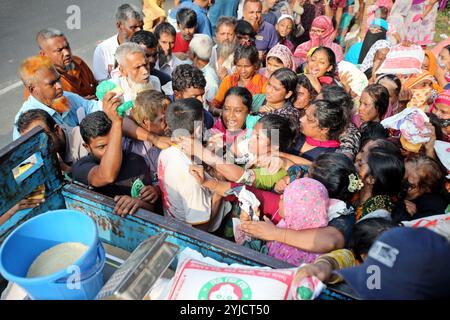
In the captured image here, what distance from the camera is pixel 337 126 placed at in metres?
2.86

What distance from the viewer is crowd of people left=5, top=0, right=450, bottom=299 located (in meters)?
1.86

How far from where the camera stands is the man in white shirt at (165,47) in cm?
419

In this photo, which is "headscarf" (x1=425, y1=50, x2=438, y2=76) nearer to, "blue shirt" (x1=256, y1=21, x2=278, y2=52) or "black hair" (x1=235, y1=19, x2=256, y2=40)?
"blue shirt" (x1=256, y1=21, x2=278, y2=52)

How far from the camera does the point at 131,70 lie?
3.28 meters

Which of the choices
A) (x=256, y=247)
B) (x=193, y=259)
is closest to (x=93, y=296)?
(x=193, y=259)

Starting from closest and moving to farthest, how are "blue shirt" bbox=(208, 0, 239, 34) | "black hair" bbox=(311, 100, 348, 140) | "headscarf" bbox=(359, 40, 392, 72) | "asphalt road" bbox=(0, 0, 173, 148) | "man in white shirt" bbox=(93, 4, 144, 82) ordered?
"black hair" bbox=(311, 100, 348, 140)
"man in white shirt" bbox=(93, 4, 144, 82)
"headscarf" bbox=(359, 40, 392, 72)
"asphalt road" bbox=(0, 0, 173, 148)
"blue shirt" bbox=(208, 0, 239, 34)

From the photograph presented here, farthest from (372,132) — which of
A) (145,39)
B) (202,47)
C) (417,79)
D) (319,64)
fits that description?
(145,39)

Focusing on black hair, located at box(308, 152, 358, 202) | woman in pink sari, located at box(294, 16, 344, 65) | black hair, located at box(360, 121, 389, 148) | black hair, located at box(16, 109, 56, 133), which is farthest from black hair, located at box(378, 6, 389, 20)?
black hair, located at box(16, 109, 56, 133)

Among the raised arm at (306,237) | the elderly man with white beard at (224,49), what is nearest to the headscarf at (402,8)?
the elderly man with white beard at (224,49)

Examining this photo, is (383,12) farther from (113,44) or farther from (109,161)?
(109,161)

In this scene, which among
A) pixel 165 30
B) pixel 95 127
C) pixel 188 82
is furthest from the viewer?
pixel 165 30

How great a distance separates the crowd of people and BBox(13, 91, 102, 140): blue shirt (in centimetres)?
1

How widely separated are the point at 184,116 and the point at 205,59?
7.04 feet

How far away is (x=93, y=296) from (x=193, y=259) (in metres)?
0.46
